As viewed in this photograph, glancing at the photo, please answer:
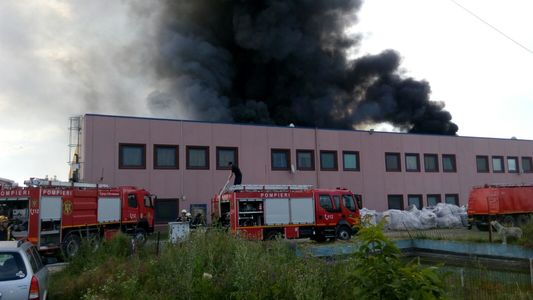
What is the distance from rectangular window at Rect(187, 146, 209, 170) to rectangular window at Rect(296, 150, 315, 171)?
19.2ft

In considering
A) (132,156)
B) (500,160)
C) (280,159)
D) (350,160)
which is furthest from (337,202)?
(500,160)

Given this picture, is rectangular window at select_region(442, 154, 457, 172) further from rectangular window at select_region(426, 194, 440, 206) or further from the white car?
the white car

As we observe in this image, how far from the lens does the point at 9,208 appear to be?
15.8 meters

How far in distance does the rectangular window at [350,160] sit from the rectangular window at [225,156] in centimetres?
749

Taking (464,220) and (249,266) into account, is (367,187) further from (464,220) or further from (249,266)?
(249,266)

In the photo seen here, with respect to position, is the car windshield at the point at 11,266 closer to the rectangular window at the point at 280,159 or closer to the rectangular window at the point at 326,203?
the rectangular window at the point at 326,203

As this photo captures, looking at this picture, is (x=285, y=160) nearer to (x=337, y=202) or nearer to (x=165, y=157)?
(x=165, y=157)

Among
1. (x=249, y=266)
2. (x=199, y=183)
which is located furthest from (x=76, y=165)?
(x=249, y=266)

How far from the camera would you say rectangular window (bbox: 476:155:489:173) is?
1412 inches


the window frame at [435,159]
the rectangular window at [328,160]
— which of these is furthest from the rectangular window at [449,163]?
the rectangular window at [328,160]

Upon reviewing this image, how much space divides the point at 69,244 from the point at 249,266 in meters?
12.2

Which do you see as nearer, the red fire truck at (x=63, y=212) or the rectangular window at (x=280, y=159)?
the red fire truck at (x=63, y=212)

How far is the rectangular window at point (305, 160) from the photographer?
2882cm

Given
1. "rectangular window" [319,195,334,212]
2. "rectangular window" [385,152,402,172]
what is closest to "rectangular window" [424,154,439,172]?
"rectangular window" [385,152,402,172]
